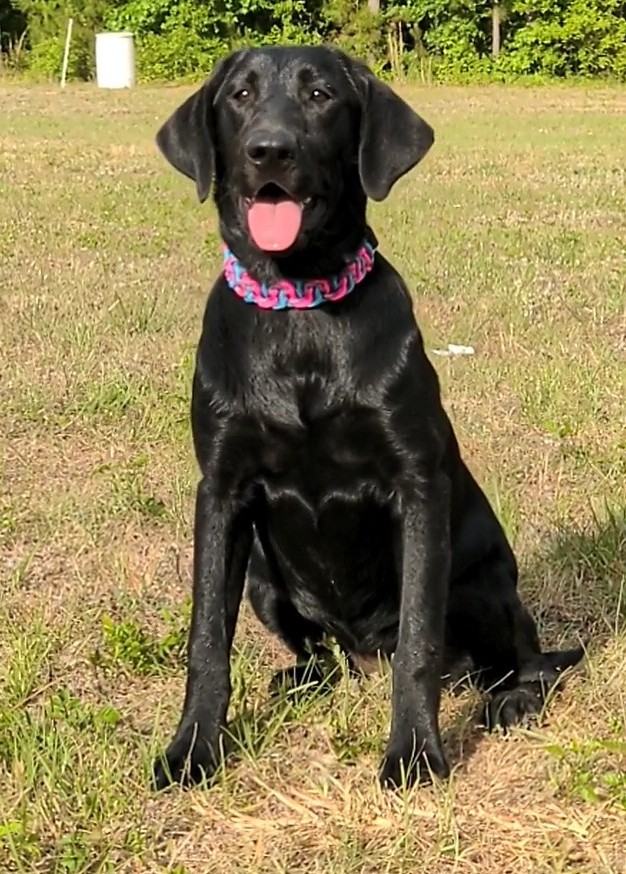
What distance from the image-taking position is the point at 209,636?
2.84m

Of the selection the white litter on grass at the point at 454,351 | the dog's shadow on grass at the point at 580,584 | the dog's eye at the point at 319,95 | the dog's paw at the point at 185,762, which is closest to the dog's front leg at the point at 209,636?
the dog's paw at the point at 185,762

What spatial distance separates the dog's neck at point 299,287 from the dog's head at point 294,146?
4 cm

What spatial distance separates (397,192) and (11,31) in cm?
2212

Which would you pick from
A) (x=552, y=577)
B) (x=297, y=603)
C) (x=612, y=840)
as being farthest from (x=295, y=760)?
(x=552, y=577)

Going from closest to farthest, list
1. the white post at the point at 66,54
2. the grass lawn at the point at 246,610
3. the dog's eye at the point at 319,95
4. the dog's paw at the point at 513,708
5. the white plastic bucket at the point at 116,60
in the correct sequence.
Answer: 1. the grass lawn at the point at 246,610
2. the dog's eye at the point at 319,95
3. the dog's paw at the point at 513,708
4. the white plastic bucket at the point at 116,60
5. the white post at the point at 66,54

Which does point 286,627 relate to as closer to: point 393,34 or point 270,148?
point 270,148

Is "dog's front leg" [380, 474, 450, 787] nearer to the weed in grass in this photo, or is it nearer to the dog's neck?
the dog's neck

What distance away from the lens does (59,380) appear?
554 centimetres

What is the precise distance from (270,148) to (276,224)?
6.5 inches

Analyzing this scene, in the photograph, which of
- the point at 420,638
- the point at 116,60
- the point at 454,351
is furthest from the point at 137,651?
the point at 116,60

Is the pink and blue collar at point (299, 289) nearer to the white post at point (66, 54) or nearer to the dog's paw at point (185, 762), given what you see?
the dog's paw at point (185, 762)

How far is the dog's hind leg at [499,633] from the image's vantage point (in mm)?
3158

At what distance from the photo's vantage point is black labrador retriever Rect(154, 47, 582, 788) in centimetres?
277

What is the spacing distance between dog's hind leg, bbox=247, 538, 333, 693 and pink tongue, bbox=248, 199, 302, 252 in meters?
0.78
